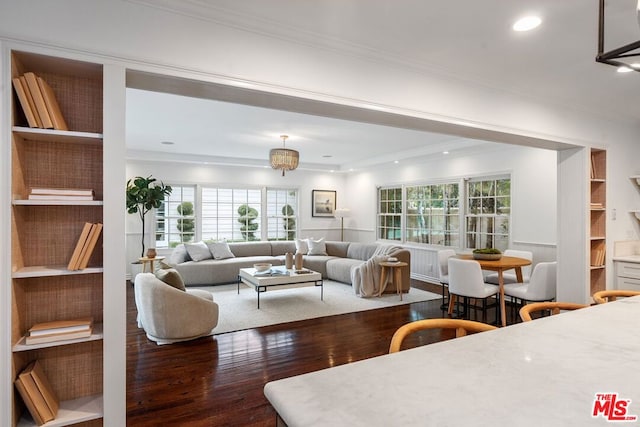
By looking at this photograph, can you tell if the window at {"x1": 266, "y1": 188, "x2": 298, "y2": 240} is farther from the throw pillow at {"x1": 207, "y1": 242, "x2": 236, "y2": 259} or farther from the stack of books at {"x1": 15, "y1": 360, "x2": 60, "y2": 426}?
the stack of books at {"x1": 15, "y1": 360, "x2": 60, "y2": 426}

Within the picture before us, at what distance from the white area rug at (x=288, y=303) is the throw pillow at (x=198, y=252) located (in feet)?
2.07

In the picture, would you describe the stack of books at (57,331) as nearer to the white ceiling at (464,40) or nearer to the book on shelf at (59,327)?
the book on shelf at (59,327)

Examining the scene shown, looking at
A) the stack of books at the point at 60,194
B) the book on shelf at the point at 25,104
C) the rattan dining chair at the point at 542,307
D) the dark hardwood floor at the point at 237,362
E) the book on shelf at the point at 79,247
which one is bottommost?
the dark hardwood floor at the point at 237,362

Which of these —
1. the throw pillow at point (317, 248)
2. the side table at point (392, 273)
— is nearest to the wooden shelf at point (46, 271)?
the side table at point (392, 273)

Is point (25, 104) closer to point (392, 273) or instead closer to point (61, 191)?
point (61, 191)

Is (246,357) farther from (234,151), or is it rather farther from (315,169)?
(315,169)

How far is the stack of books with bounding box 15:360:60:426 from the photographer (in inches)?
66.1

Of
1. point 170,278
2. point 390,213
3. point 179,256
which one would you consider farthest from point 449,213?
point 179,256

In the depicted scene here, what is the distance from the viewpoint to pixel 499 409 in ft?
2.60

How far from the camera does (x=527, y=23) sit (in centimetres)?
218

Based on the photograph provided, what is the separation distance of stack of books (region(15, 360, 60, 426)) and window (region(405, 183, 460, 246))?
6300 mm

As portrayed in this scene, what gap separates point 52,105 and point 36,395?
1.45 metres

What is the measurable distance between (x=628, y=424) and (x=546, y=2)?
214cm

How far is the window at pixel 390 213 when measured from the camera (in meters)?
8.05
